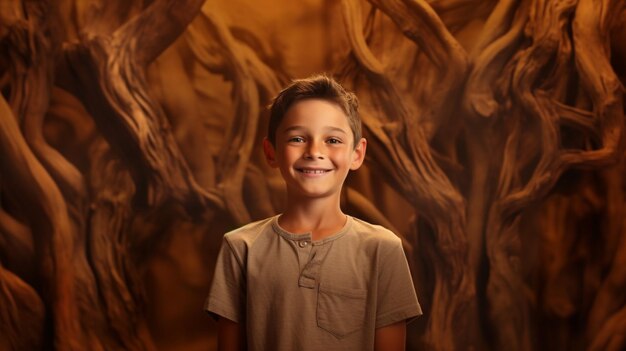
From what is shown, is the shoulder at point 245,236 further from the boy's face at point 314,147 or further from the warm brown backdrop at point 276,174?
the warm brown backdrop at point 276,174

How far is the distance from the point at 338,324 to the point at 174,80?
130 centimetres

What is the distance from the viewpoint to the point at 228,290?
39.3 inches

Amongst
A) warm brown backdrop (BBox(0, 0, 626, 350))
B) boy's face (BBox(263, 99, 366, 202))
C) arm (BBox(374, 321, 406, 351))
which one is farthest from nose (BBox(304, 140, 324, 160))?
warm brown backdrop (BBox(0, 0, 626, 350))

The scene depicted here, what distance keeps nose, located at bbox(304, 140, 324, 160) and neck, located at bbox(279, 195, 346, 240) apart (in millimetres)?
72

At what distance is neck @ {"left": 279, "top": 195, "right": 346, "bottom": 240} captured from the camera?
3.30ft

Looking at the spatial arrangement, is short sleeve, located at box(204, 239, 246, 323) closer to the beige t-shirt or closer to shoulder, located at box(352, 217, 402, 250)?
the beige t-shirt

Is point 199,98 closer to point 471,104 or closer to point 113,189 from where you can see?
point 113,189

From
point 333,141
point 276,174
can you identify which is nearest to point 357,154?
point 333,141

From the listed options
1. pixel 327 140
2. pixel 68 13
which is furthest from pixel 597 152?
pixel 68 13

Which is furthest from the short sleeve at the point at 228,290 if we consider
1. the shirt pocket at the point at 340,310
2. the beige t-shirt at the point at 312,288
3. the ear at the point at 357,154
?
the ear at the point at 357,154

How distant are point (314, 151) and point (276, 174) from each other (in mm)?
1095

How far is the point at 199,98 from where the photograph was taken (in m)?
2.05

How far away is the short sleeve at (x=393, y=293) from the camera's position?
97cm

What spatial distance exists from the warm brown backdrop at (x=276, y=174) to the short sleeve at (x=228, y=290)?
1040mm
